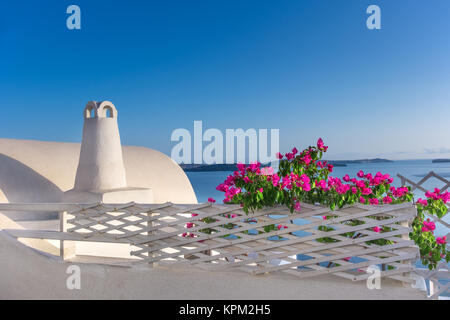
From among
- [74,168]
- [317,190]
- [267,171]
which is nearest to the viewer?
[317,190]

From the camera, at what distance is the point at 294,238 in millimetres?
3977

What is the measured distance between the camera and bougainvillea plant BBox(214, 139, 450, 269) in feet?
12.8

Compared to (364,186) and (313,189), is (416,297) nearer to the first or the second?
(364,186)

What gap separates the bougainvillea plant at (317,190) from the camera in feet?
12.8

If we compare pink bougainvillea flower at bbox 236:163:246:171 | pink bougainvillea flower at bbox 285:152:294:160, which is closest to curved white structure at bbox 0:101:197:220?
pink bougainvillea flower at bbox 236:163:246:171

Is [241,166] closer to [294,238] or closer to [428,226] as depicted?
[294,238]

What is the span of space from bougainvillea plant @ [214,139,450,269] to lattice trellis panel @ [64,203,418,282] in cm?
12

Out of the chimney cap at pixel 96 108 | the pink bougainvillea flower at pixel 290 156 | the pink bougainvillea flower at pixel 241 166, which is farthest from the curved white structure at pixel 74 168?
the pink bougainvillea flower at pixel 290 156

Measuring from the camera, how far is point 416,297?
3619 millimetres

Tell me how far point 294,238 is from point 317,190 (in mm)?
622

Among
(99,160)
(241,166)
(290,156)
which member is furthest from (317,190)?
(99,160)

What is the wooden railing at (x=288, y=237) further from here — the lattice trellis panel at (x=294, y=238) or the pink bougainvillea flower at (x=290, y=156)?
the pink bougainvillea flower at (x=290, y=156)
